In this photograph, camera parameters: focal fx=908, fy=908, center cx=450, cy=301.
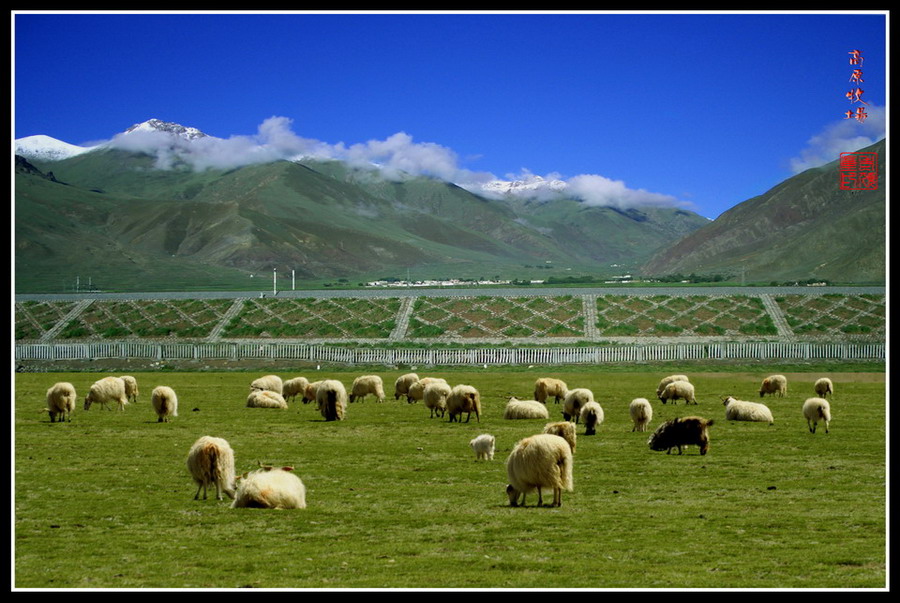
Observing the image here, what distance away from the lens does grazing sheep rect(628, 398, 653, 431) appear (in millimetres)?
25286

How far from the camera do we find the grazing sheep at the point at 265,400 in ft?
110

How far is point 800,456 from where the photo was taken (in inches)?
827

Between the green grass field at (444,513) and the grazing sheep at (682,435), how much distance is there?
326mm

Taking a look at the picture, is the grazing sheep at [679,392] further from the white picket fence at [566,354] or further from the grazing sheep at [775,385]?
the white picket fence at [566,354]

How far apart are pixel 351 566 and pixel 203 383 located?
119 ft

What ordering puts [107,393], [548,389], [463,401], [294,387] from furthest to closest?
[294,387]
[548,389]
[107,393]
[463,401]

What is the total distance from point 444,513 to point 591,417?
37.4 feet

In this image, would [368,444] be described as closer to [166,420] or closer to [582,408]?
[582,408]

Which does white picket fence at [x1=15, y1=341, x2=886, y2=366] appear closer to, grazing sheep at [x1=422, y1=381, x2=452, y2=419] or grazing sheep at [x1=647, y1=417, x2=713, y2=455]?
grazing sheep at [x1=422, y1=381, x2=452, y2=419]

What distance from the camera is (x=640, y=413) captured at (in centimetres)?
2534

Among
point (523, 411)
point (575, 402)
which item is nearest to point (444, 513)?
point (575, 402)

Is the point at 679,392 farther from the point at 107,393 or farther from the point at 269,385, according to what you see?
the point at 107,393

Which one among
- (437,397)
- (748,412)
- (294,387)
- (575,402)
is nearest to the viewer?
(575,402)

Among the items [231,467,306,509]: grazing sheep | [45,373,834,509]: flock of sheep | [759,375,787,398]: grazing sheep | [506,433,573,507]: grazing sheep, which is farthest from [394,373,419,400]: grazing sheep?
[506,433,573,507]: grazing sheep
